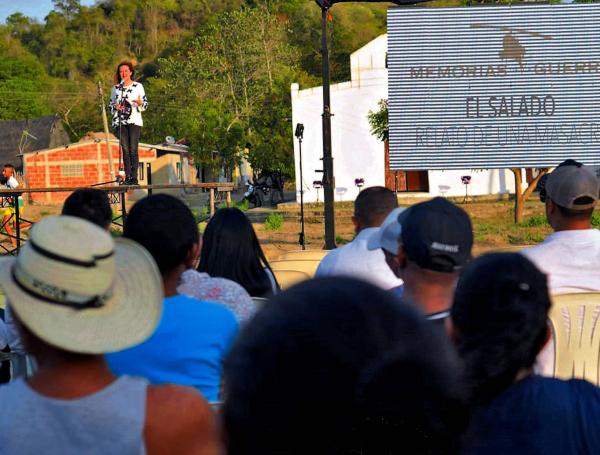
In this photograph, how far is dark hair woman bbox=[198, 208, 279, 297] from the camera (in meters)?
3.94

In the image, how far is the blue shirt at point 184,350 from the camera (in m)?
2.58

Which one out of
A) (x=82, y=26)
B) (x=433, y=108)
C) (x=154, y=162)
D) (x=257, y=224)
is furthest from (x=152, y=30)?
(x=433, y=108)

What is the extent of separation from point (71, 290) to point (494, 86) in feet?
32.7

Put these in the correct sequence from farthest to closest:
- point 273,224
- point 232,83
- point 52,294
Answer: point 232,83 → point 273,224 → point 52,294

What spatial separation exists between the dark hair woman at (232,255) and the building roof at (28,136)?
54.4m

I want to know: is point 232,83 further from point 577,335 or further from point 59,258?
point 59,258

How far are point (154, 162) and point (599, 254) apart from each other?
1683 inches

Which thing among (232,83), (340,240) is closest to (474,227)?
(340,240)

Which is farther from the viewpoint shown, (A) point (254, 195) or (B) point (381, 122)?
(A) point (254, 195)

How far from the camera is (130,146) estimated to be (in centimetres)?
1117

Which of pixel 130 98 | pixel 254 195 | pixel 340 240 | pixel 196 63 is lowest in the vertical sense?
pixel 340 240

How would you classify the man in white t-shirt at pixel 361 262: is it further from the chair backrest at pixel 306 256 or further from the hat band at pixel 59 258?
the hat band at pixel 59 258

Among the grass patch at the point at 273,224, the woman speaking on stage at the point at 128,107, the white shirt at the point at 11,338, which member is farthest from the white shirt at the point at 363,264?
the grass patch at the point at 273,224

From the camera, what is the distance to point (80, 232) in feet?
6.52
